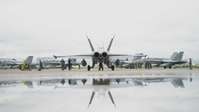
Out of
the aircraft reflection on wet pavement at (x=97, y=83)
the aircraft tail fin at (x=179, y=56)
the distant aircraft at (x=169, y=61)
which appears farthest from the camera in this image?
the aircraft tail fin at (x=179, y=56)

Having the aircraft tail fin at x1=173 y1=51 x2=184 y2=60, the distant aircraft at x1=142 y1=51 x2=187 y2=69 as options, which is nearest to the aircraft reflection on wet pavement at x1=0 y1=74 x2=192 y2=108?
the distant aircraft at x1=142 y1=51 x2=187 y2=69

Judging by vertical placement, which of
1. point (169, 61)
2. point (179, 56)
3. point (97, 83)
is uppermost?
point (179, 56)

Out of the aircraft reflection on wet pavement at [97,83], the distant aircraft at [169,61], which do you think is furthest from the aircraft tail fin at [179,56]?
the aircraft reflection on wet pavement at [97,83]

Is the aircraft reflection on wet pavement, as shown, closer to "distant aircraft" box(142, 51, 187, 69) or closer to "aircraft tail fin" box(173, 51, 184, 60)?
"distant aircraft" box(142, 51, 187, 69)

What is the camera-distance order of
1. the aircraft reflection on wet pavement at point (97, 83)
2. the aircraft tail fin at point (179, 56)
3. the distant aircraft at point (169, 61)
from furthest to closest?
the aircraft tail fin at point (179, 56) < the distant aircraft at point (169, 61) < the aircraft reflection on wet pavement at point (97, 83)

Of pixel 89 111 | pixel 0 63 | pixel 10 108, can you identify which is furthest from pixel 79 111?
pixel 0 63

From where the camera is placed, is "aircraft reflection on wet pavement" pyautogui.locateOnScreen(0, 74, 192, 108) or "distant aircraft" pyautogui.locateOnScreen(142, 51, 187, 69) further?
"distant aircraft" pyautogui.locateOnScreen(142, 51, 187, 69)

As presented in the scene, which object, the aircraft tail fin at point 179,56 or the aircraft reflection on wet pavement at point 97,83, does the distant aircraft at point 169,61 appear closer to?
the aircraft tail fin at point 179,56

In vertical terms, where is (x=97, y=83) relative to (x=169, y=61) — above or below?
above

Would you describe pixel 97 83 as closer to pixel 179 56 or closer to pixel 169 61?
pixel 169 61

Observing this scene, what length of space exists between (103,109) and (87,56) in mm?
33932

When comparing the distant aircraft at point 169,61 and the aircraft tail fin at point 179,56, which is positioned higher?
the aircraft tail fin at point 179,56

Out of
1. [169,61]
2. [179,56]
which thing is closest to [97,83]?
[169,61]

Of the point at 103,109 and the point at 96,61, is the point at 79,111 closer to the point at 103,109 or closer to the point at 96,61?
the point at 103,109
